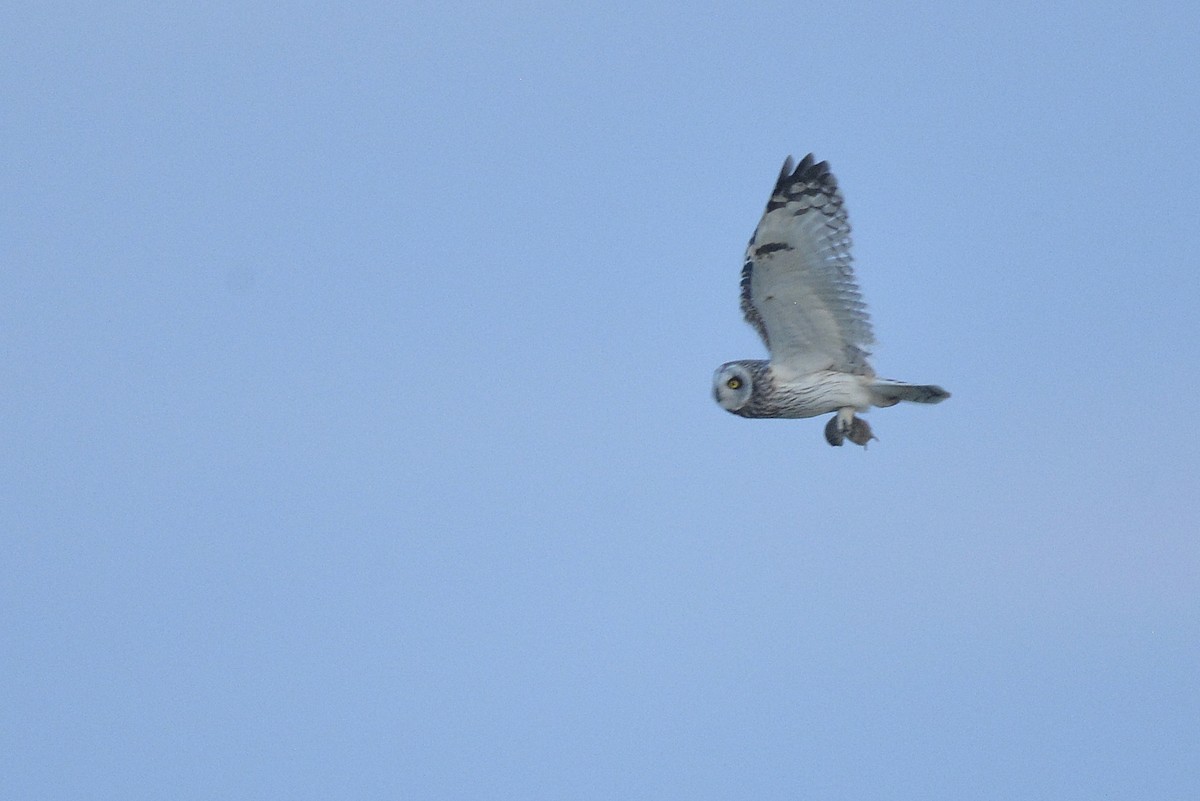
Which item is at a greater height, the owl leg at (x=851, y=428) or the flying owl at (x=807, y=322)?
the flying owl at (x=807, y=322)

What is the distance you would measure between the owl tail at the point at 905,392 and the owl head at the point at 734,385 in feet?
2.20

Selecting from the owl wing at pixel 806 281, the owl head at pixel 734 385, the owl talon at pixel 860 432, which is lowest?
the owl talon at pixel 860 432

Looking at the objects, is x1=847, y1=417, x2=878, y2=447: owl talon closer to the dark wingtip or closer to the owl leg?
the owl leg

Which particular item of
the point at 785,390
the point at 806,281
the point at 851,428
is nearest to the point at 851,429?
the point at 851,428

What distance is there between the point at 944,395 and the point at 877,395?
1.23 feet

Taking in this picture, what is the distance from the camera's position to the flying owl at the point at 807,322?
11.2 metres

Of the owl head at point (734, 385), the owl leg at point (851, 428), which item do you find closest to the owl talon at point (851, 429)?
the owl leg at point (851, 428)

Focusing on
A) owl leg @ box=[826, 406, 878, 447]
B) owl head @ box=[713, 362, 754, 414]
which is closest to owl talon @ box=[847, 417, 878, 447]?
owl leg @ box=[826, 406, 878, 447]

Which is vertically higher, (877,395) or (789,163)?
(789,163)

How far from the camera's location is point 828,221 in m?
11.2

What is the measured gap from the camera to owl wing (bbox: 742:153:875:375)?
1123cm

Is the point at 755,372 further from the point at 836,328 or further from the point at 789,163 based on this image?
the point at 789,163

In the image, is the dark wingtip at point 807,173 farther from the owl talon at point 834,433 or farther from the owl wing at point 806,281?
the owl talon at point 834,433

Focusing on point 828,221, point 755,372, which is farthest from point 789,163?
point 755,372
